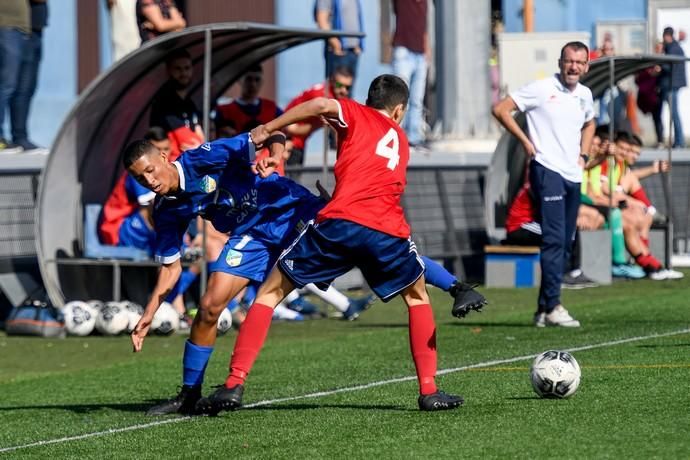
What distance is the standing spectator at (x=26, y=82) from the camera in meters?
17.1

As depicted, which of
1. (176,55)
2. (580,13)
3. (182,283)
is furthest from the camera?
(580,13)

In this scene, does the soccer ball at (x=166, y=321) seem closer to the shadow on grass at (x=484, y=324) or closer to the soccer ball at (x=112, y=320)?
the soccer ball at (x=112, y=320)

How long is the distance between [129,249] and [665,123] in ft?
59.8

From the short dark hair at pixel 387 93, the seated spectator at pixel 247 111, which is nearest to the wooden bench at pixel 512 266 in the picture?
the seated spectator at pixel 247 111

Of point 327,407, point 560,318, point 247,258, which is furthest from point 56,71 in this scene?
point 327,407

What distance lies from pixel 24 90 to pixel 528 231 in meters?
5.44

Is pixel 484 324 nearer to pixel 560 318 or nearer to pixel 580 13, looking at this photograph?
pixel 560 318

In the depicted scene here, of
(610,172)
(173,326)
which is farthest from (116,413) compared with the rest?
(610,172)

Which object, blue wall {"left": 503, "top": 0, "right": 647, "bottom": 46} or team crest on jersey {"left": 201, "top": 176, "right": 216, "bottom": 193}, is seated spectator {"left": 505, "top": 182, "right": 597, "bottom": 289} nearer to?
team crest on jersey {"left": 201, "top": 176, "right": 216, "bottom": 193}

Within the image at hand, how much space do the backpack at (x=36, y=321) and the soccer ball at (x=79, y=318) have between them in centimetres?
9

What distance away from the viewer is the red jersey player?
8.73 meters

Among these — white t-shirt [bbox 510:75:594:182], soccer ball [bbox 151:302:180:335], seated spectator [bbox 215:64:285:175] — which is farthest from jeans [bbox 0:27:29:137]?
white t-shirt [bbox 510:75:594:182]

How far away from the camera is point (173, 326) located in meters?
14.4

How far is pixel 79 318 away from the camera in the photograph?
572 inches
